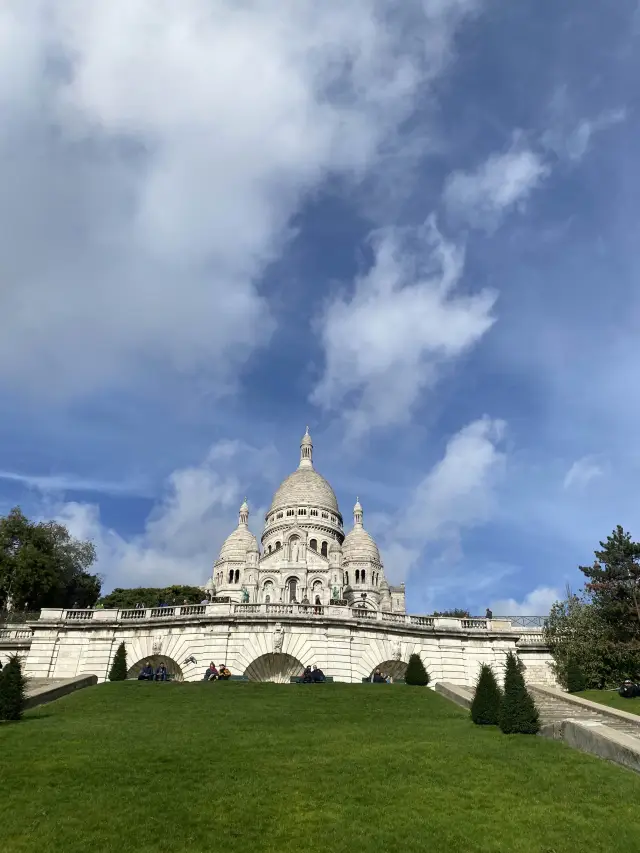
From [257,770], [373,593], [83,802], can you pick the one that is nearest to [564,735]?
[257,770]

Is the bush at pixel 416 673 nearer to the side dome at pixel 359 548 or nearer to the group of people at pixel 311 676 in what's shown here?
the group of people at pixel 311 676

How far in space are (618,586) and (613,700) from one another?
26.2 ft

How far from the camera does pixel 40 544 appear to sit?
51594mm

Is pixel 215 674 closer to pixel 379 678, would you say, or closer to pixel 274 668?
pixel 274 668

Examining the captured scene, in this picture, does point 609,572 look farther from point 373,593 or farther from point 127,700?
point 373,593

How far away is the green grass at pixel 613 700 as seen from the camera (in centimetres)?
2583

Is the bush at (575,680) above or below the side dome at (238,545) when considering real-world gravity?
below

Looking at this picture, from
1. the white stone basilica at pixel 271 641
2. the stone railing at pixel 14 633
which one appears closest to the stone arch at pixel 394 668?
the white stone basilica at pixel 271 641

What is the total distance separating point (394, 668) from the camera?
116 feet

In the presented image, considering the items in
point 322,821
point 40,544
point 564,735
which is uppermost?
point 40,544

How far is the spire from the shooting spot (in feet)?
369

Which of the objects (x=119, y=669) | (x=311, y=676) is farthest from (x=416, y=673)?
(x=119, y=669)

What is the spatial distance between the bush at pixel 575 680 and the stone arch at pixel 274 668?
13.6m

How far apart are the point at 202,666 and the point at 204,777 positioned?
64.9ft
